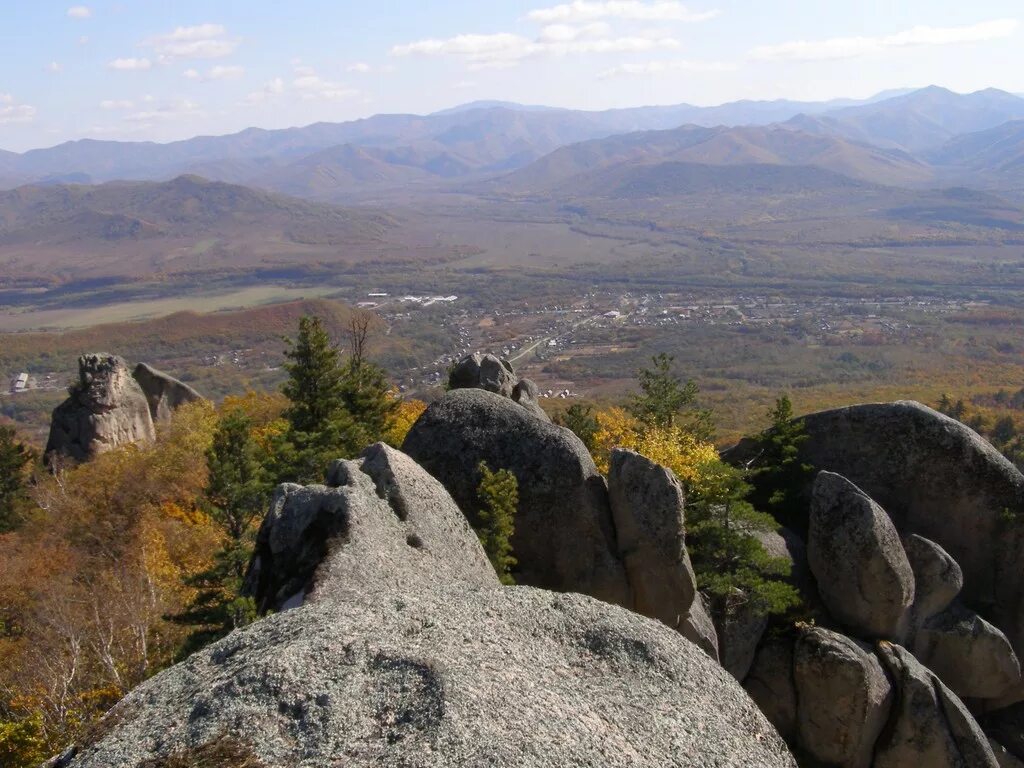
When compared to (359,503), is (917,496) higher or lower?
lower

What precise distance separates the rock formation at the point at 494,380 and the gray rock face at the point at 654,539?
35.8 ft

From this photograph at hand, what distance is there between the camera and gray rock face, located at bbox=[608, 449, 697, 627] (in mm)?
25406

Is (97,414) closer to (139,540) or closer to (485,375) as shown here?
(139,540)

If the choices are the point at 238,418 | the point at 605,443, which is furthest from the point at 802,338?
the point at 238,418

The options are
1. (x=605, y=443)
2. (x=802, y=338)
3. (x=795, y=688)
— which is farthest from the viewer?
(x=802, y=338)

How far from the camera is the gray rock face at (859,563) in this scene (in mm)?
26266

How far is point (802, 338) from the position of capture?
184500 mm

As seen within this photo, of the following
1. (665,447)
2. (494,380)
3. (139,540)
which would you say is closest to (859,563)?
(665,447)

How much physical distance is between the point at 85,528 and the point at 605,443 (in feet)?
85.7

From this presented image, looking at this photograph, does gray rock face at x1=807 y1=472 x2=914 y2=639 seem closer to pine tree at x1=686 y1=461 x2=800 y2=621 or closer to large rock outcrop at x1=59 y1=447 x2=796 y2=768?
pine tree at x1=686 y1=461 x2=800 y2=621

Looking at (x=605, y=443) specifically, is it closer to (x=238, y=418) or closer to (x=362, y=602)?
(x=238, y=418)

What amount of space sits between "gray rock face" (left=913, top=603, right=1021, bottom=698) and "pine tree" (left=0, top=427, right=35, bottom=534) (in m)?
42.4

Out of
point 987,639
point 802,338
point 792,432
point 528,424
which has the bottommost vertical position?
point 802,338

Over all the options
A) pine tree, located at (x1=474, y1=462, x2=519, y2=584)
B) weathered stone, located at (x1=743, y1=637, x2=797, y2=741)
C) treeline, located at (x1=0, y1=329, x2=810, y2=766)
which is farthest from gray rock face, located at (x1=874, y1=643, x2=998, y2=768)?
pine tree, located at (x1=474, y1=462, x2=519, y2=584)
